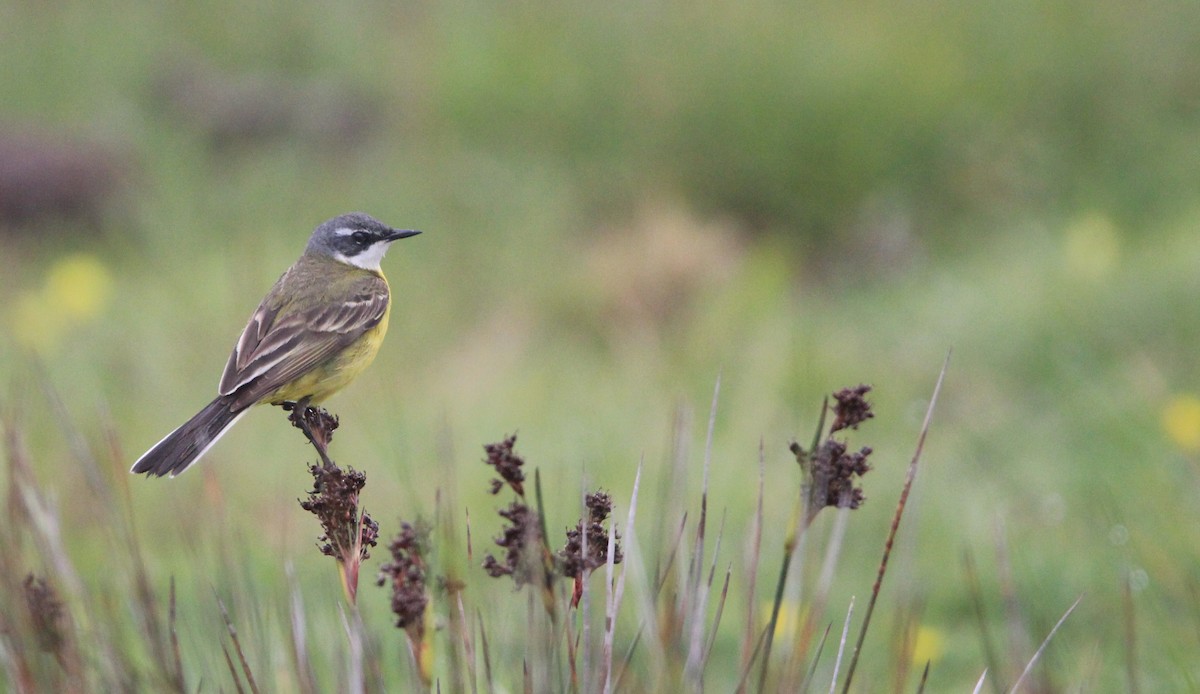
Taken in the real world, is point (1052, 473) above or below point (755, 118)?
below

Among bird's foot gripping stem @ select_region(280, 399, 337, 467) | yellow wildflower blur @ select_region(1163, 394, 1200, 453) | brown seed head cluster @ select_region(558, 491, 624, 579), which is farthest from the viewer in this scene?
yellow wildflower blur @ select_region(1163, 394, 1200, 453)

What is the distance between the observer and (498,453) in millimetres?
1837

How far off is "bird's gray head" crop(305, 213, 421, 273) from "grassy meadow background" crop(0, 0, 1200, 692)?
25.5 inches

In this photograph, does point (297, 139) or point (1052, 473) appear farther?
point (297, 139)

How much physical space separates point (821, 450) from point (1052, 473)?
14.5 feet

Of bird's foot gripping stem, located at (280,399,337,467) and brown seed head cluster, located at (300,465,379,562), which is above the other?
bird's foot gripping stem, located at (280,399,337,467)

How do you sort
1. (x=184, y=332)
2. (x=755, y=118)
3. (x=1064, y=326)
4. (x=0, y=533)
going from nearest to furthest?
(x=0, y=533), (x=1064, y=326), (x=184, y=332), (x=755, y=118)

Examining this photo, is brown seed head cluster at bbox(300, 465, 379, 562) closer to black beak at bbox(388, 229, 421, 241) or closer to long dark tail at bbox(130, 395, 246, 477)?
long dark tail at bbox(130, 395, 246, 477)

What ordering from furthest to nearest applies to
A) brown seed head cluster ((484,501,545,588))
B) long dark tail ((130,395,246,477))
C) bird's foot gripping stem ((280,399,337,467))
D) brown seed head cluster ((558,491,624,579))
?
1. long dark tail ((130,395,246,477))
2. bird's foot gripping stem ((280,399,337,467))
3. brown seed head cluster ((558,491,624,579))
4. brown seed head cluster ((484,501,545,588))

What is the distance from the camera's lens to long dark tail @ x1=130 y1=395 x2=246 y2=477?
257 centimetres

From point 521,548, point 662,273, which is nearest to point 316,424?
point 521,548

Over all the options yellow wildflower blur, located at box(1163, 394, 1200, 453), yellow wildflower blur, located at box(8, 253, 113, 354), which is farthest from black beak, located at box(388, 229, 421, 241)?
yellow wildflower blur, located at box(8, 253, 113, 354)

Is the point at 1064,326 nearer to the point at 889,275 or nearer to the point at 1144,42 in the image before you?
the point at 889,275

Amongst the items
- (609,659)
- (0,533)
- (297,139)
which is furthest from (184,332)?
(609,659)
